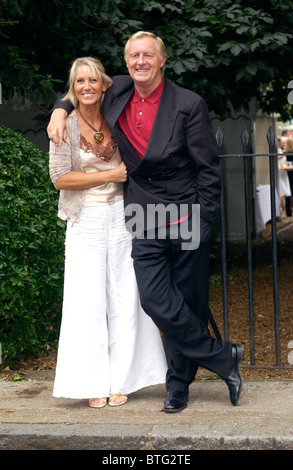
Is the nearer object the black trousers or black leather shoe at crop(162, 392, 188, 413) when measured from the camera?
the black trousers

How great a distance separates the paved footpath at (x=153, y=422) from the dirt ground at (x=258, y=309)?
0.54m

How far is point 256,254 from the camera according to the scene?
1168cm

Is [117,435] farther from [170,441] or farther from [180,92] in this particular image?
[180,92]

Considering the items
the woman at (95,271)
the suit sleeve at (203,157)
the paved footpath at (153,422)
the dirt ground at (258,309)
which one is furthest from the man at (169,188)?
the dirt ground at (258,309)

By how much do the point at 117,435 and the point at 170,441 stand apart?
11.5 inches

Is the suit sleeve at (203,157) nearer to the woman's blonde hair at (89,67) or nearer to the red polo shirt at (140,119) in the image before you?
the red polo shirt at (140,119)

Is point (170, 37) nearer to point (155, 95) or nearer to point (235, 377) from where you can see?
point (155, 95)

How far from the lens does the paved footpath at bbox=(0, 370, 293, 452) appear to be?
13.5ft

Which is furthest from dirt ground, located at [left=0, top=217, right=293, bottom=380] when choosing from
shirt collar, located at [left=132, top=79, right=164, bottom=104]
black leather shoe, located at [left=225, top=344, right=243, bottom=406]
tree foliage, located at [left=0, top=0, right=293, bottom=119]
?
tree foliage, located at [left=0, top=0, right=293, bottom=119]

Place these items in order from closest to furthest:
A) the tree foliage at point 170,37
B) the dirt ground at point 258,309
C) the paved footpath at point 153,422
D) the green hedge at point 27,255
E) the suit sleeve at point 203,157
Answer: the paved footpath at point 153,422 → the suit sleeve at point 203,157 → the green hedge at point 27,255 → the dirt ground at point 258,309 → the tree foliage at point 170,37

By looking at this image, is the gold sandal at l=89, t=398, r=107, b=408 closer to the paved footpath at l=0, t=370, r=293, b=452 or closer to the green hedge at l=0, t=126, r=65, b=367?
the paved footpath at l=0, t=370, r=293, b=452

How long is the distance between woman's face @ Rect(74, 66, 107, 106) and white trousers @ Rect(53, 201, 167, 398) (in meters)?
0.63

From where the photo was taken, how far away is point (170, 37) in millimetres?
7848

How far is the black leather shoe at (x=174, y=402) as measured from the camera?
15.0ft
